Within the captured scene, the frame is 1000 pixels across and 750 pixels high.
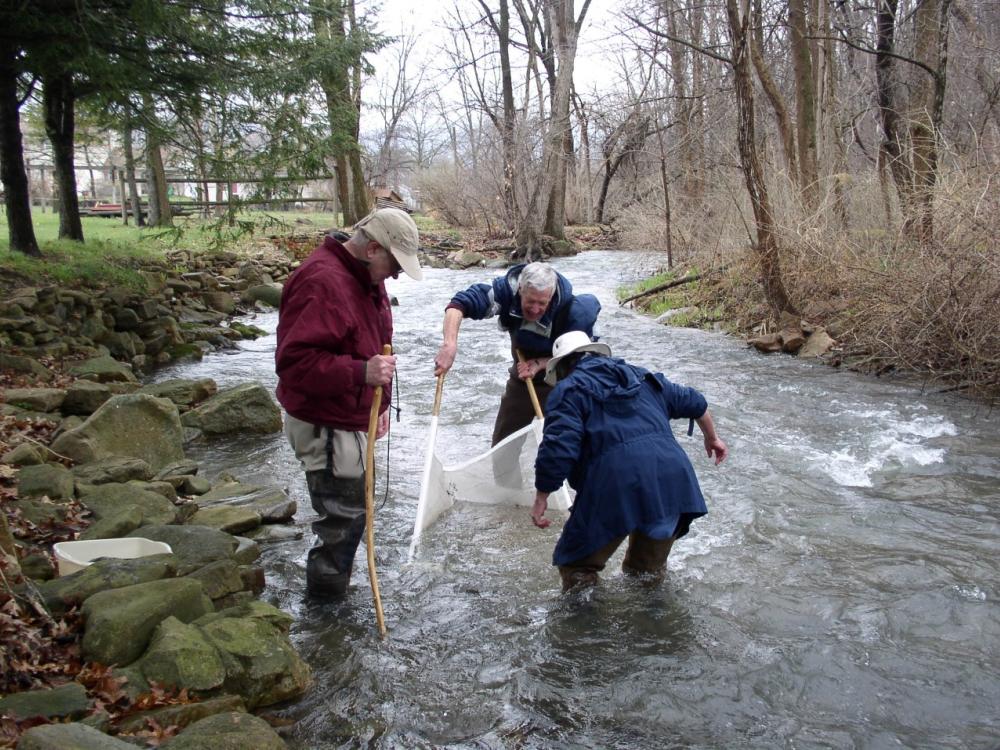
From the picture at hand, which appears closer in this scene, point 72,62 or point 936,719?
point 936,719

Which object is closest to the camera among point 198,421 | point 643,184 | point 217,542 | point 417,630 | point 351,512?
point 351,512

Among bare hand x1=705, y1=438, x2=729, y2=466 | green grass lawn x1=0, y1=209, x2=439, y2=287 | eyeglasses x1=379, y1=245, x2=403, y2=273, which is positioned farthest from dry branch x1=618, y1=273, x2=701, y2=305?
eyeglasses x1=379, y1=245, x2=403, y2=273

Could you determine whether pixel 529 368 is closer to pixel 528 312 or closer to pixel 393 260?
pixel 528 312

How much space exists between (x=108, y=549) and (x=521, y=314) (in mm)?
2839

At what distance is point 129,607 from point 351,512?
1090 millimetres

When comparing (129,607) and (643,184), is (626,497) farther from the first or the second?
(643,184)

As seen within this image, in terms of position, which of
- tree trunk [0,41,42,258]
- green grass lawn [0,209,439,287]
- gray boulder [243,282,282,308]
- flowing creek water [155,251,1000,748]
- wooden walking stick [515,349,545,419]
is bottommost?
flowing creek water [155,251,1000,748]

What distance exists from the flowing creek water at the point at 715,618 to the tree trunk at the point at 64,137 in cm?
901

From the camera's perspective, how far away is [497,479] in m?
5.94

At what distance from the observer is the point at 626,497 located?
3.96m

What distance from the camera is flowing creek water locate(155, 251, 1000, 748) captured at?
3.75 meters

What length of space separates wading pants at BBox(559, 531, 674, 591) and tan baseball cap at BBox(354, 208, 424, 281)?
1.64m

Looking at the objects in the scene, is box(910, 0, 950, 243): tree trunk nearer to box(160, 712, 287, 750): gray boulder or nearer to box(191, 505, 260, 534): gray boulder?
box(191, 505, 260, 534): gray boulder

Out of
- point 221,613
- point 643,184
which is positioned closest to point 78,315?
point 221,613
